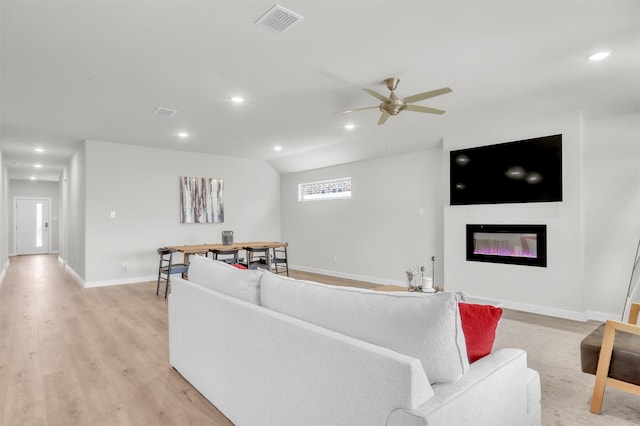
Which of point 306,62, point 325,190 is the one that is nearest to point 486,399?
point 306,62

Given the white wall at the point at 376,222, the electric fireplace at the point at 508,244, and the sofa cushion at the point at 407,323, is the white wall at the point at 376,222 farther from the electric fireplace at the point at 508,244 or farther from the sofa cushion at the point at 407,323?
the sofa cushion at the point at 407,323

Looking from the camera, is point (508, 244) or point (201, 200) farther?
point (201, 200)

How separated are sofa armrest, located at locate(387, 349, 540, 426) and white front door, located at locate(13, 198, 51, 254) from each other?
14.1 meters

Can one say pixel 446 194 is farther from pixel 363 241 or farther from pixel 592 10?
pixel 592 10

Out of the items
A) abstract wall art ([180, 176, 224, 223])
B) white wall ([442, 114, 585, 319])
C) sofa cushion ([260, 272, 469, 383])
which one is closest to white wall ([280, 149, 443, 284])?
white wall ([442, 114, 585, 319])

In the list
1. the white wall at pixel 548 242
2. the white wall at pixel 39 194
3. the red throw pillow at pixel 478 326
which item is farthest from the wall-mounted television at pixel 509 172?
the white wall at pixel 39 194

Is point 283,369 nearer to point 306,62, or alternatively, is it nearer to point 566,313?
point 306,62

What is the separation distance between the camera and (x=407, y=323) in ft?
3.81

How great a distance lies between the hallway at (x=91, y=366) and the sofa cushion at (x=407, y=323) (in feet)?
3.71

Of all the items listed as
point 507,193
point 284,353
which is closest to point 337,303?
point 284,353

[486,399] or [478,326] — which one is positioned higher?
[478,326]

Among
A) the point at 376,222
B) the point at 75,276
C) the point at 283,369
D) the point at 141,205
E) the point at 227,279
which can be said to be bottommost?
the point at 75,276

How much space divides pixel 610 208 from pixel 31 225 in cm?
1470

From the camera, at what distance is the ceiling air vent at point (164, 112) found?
14.0 feet
